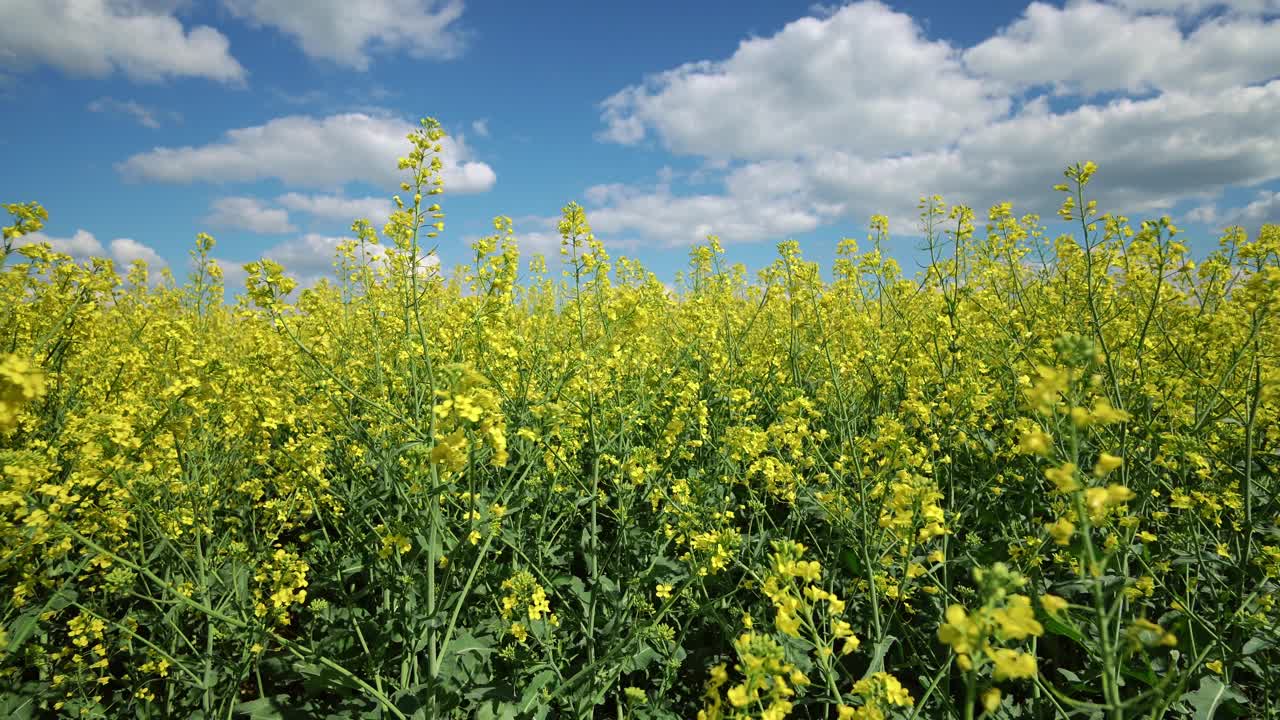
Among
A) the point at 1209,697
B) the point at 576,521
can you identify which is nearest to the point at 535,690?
the point at 576,521

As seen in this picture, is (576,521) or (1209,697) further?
(576,521)

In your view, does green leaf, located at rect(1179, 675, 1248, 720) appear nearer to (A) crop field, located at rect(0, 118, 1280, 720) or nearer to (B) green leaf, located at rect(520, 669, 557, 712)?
(A) crop field, located at rect(0, 118, 1280, 720)

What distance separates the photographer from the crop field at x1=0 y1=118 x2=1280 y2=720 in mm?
2541

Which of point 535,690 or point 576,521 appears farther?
point 576,521

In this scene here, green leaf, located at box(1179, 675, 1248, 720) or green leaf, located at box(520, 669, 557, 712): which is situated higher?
green leaf, located at box(520, 669, 557, 712)

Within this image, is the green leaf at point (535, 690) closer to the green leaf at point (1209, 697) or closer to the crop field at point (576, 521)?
the crop field at point (576, 521)

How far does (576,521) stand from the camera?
14.2 ft

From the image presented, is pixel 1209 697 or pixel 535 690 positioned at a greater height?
pixel 535 690

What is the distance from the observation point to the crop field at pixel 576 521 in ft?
8.34

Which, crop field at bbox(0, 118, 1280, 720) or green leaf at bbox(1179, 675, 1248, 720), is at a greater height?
crop field at bbox(0, 118, 1280, 720)

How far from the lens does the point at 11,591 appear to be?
3.39 m

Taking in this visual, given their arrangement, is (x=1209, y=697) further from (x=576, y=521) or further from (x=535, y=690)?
(x=576, y=521)

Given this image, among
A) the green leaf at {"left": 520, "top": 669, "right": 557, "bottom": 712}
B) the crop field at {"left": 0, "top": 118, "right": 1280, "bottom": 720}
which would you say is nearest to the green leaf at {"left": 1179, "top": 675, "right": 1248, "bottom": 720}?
the crop field at {"left": 0, "top": 118, "right": 1280, "bottom": 720}

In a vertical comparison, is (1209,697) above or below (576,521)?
below
